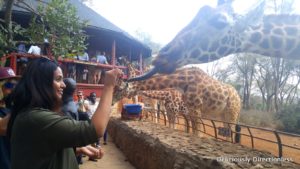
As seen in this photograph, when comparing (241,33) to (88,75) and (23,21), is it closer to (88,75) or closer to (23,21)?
(88,75)

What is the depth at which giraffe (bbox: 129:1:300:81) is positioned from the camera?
152 inches

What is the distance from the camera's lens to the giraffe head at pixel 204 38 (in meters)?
3.82

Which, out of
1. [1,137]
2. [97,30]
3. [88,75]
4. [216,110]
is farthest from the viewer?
[97,30]

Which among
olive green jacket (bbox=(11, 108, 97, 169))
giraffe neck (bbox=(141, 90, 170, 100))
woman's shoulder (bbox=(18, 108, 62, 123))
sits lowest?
olive green jacket (bbox=(11, 108, 97, 169))

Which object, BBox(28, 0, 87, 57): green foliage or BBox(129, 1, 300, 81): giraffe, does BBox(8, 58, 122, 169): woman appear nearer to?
BBox(129, 1, 300, 81): giraffe

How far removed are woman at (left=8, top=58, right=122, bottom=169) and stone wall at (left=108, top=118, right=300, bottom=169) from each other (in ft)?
5.72

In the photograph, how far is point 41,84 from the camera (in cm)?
179

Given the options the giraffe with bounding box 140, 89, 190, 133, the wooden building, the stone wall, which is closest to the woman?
the stone wall

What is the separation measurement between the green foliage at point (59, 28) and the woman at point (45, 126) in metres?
5.12

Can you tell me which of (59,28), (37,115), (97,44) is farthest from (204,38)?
(97,44)

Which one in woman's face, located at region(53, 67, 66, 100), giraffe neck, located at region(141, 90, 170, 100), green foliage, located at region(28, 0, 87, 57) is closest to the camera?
woman's face, located at region(53, 67, 66, 100)

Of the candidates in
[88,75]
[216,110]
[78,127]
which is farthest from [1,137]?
[88,75]

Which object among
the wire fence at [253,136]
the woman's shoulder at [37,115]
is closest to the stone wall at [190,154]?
the wire fence at [253,136]

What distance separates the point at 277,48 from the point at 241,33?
1.52 ft
